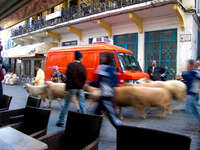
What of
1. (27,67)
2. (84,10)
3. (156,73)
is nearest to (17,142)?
(156,73)

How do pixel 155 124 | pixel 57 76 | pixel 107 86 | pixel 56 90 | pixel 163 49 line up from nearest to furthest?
pixel 107 86
pixel 155 124
pixel 56 90
pixel 57 76
pixel 163 49

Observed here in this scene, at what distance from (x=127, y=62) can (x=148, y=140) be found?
7256 mm

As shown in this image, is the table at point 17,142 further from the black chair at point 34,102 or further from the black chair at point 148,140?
the black chair at point 34,102

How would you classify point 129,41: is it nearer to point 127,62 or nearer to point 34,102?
point 127,62

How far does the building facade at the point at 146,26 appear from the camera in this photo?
11086 mm

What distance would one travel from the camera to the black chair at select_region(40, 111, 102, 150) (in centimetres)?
236

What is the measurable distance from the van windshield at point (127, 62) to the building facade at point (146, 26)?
328cm

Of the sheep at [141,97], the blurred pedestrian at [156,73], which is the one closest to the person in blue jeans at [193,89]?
the sheep at [141,97]

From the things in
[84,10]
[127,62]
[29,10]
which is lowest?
[127,62]

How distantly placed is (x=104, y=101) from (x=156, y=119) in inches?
95.7

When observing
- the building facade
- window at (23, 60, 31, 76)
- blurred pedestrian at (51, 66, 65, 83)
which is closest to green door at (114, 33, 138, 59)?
the building facade

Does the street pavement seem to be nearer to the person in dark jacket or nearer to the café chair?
the person in dark jacket

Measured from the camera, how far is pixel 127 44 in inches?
544

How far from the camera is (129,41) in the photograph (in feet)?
45.1
